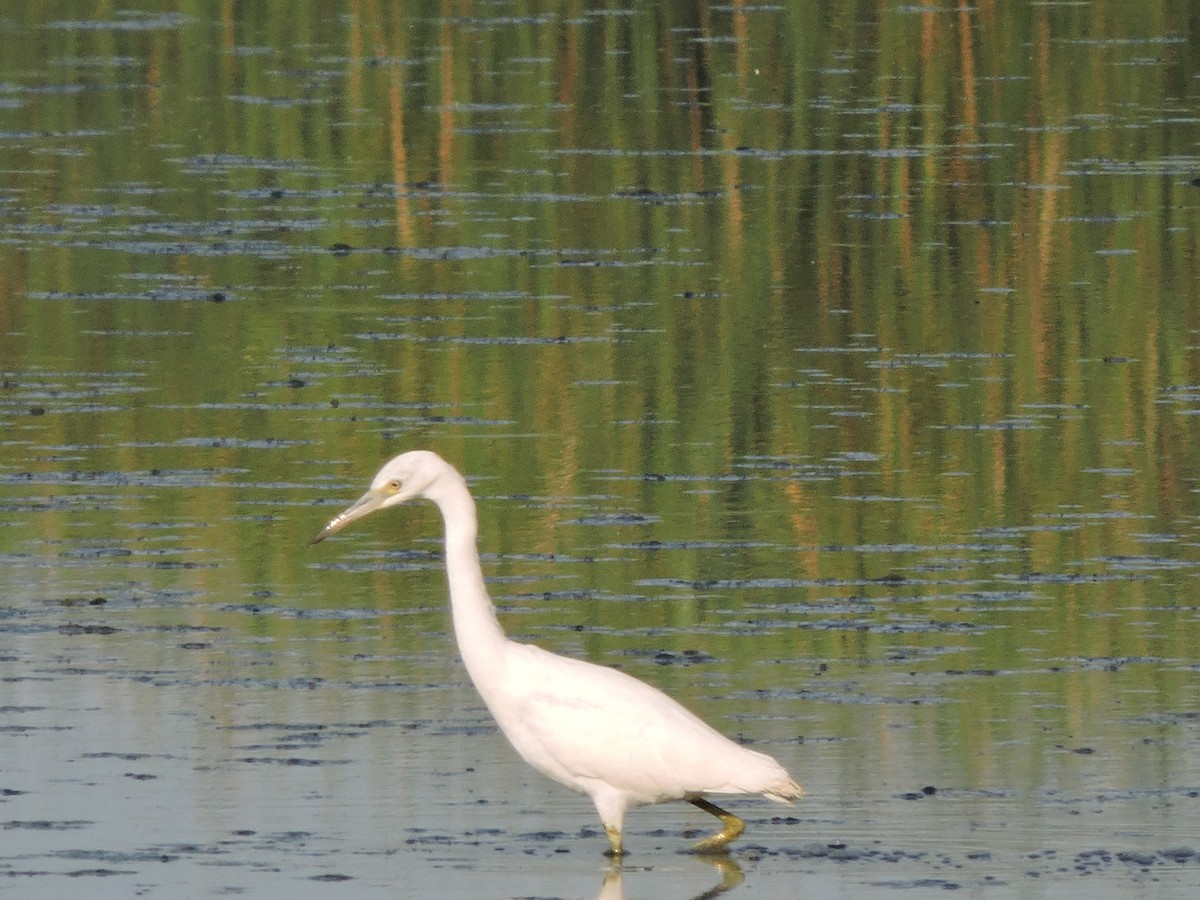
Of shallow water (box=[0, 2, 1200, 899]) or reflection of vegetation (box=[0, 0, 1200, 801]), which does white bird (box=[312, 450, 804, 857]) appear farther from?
reflection of vegetation (box=[0, 0, 1200, 801])

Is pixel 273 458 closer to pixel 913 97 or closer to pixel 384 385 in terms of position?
pixel 384 385

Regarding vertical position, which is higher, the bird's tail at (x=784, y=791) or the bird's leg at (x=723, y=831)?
the bird's tail at (x=784, y=791)

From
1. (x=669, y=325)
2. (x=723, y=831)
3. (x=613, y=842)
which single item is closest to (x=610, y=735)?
(x=613, y=842)

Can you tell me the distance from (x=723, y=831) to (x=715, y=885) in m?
0.41

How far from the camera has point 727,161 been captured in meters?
21.9

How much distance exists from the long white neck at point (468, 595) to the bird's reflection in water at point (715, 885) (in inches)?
28.5

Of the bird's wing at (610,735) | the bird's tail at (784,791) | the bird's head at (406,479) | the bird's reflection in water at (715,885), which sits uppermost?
the bird's head at (406,479)

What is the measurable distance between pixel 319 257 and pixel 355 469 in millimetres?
5595

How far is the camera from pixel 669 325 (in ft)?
52.5

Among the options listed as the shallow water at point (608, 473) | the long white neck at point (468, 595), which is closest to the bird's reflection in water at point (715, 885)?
the shallow water at point (608, 473)

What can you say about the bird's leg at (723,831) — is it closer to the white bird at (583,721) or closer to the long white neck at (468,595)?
the white bird at (583,721)

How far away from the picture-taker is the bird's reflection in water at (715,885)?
8.11 metres

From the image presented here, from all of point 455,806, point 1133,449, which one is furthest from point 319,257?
point 455,806

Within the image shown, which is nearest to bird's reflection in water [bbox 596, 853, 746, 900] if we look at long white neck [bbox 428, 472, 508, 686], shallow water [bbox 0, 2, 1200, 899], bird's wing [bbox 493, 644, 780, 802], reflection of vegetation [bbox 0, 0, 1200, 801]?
shallow water [bbox 0, 2, 1200, 899]
